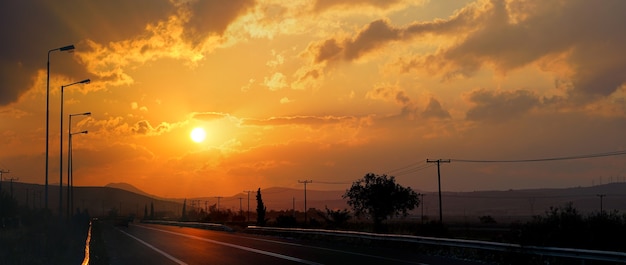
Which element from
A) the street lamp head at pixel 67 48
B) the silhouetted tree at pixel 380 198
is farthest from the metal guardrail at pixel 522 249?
the silhouetted tree at pixel 380 198

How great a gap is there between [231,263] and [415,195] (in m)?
53.7

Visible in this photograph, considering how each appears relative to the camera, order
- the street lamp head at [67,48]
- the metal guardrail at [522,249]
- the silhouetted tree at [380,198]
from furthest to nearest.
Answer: the silhouetted tree at [380,198] < the street lamp head at [67,48] < the metal guardrail at [522,249]

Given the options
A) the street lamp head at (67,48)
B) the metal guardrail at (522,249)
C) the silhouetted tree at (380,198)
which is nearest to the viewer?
the metal guardrail at (522,249)

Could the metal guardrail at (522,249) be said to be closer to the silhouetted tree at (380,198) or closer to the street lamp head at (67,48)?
the street lamp head at (67,48)

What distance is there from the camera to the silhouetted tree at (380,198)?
73.5 meters

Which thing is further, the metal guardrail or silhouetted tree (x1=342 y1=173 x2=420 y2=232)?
silhouetted tree (x1=342 y1=173 x2=420 y2=232)

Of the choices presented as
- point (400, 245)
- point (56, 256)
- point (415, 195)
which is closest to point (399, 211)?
point (415, 195)

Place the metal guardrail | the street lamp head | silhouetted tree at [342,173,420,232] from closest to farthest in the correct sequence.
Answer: the metal guardrail < the street lamp head < silhouetted tree at [342,173,420,232]

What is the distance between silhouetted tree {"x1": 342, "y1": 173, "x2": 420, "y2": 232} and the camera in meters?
73.5

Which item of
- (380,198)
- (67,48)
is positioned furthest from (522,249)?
(380,198)

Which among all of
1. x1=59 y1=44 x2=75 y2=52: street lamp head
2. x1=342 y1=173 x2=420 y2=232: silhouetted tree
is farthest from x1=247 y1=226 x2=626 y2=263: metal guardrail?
x1=342 y1=173 x2=420 y2=232: silhouetted tree

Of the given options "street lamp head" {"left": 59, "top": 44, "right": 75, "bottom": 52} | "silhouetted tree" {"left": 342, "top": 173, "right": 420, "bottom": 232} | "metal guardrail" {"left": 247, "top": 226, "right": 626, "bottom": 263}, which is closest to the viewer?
"metal guardrail" {"left": 247, "top": 226, "right": 626, "bottom": 263}

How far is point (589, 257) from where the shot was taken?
18531 mm

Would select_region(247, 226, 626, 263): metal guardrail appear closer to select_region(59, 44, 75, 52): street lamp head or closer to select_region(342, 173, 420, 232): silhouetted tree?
select_region(59, 44, 75, 52): street lamp head
